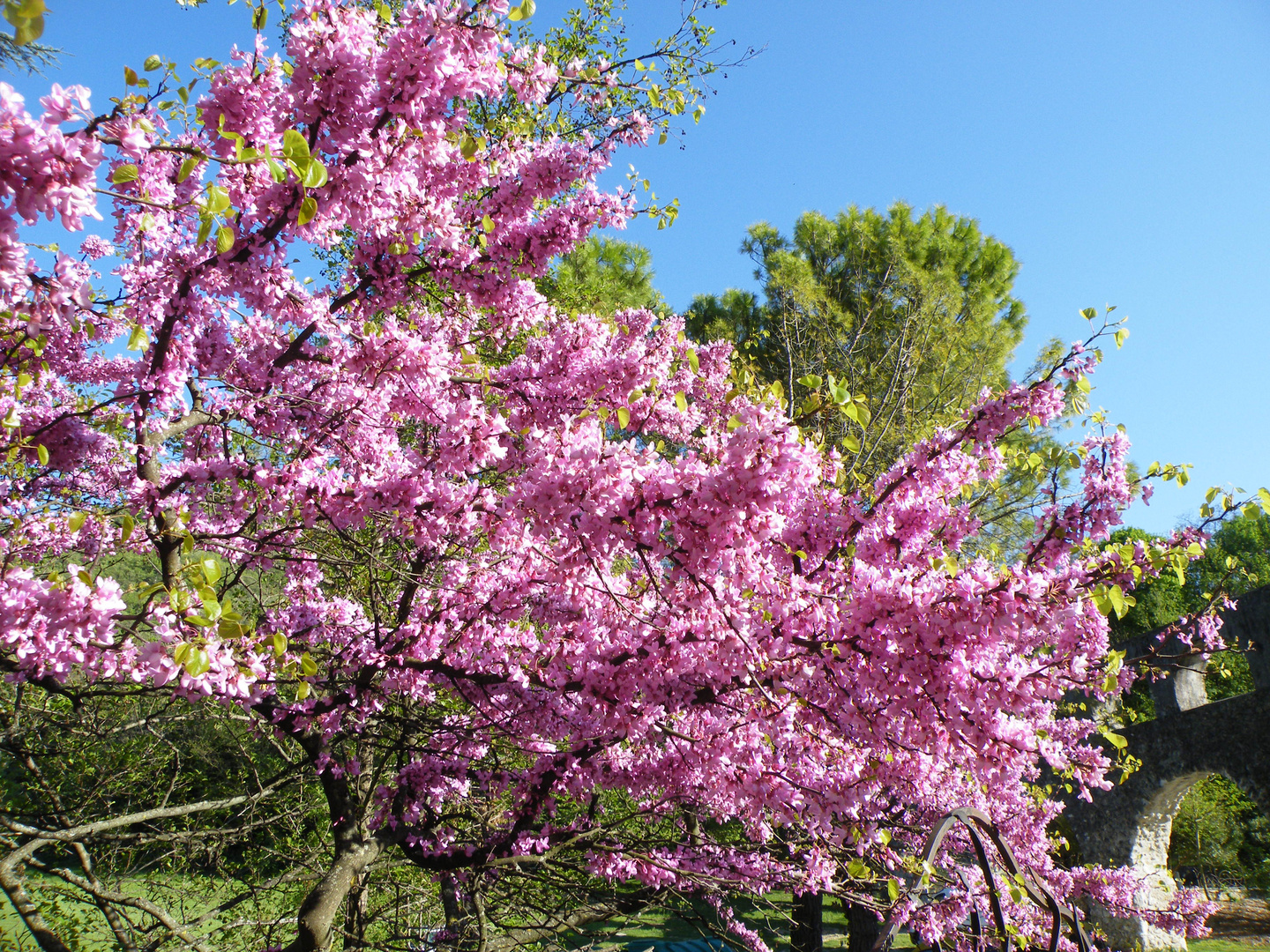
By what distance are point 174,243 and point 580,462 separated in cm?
228

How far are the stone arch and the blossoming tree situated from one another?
7526 millimetres

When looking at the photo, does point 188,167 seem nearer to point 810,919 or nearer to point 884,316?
point 810,919

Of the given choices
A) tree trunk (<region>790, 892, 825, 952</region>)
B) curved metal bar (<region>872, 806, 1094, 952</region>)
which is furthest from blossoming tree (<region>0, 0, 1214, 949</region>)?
tree trunk (<region>790, 892, 825, 952</region>)

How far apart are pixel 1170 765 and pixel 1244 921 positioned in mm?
7208

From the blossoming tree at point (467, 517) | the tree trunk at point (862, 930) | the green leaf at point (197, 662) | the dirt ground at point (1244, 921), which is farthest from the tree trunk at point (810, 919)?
the dirt ground at point (1244, 921)

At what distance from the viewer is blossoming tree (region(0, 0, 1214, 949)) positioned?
223 cm

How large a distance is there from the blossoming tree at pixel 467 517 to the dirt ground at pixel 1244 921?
13.1 m

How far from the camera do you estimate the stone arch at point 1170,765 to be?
962 cm

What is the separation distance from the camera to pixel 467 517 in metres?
3.42

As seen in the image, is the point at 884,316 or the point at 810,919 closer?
the point at 810,919

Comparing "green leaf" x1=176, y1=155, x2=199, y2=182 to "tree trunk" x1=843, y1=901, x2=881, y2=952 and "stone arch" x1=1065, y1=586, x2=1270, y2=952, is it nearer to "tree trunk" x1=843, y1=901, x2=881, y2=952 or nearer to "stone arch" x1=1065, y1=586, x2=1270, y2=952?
"tree trunk" x1=843, y1=901, x2=881, y2=952

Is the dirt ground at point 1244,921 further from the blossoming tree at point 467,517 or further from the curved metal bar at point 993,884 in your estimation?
the curved metal bar at point 993,884

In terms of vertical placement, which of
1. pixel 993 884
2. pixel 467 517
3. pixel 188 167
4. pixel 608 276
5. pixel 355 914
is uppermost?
pixel 608 276

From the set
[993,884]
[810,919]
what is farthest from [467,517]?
[810,919]
